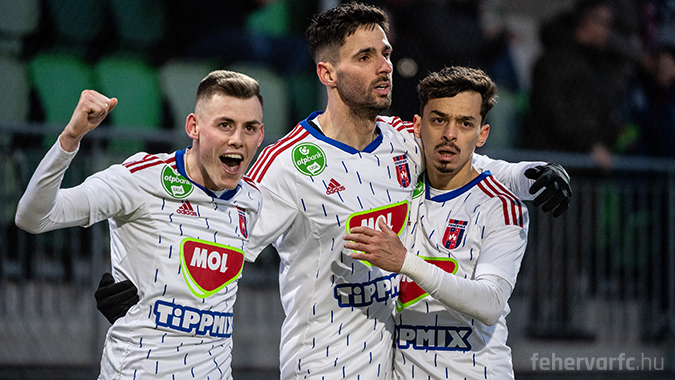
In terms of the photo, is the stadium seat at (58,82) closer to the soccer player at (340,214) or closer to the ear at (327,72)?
the ear at (327,72)

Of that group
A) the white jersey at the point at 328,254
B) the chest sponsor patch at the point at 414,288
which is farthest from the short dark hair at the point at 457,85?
the chest sponsor patch at the point at 414,288

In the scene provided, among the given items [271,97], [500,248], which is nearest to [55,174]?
[500,248]

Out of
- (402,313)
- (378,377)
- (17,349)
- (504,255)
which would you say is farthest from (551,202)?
(17,349)

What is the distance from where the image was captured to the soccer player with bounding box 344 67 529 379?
10.8ft

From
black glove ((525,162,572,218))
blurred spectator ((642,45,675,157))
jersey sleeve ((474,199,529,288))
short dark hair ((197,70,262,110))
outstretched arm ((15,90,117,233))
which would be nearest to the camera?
outstretched arm ((15,90,117,233))

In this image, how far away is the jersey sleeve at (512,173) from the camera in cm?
364

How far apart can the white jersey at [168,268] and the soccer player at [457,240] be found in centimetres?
83

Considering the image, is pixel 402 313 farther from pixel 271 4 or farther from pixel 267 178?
pixel 271 4

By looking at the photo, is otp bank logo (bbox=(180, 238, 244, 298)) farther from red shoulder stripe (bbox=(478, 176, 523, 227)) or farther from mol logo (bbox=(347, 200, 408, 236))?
red shoulder stripe (bbox=(478, 176, 523, 227))

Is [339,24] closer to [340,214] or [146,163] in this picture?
[340,214]

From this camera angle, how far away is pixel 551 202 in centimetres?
333

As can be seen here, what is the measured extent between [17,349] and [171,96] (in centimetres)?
246

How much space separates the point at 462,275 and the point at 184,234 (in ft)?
3.95

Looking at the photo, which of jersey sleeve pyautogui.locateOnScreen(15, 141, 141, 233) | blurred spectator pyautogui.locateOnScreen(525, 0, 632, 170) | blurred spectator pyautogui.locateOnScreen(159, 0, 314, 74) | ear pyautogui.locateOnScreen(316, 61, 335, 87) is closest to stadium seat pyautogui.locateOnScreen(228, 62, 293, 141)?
blurred spectator pyautogui.locateOnScreen(159, 0, 314, 74)
